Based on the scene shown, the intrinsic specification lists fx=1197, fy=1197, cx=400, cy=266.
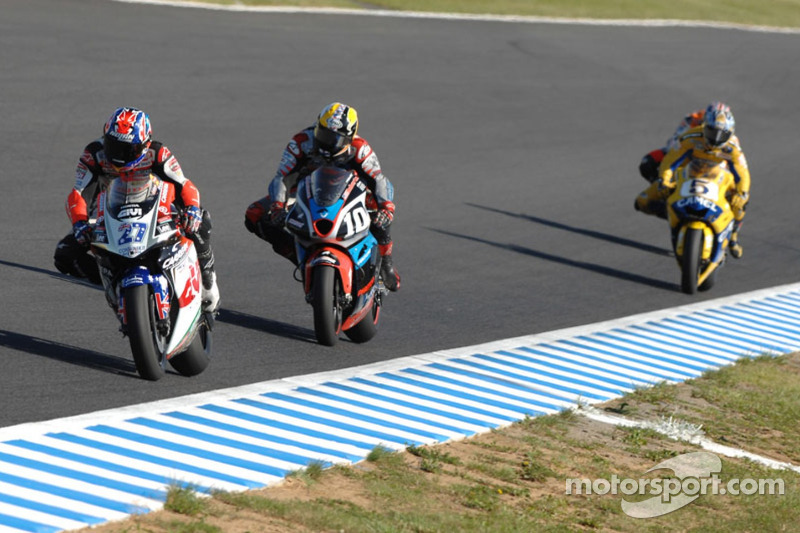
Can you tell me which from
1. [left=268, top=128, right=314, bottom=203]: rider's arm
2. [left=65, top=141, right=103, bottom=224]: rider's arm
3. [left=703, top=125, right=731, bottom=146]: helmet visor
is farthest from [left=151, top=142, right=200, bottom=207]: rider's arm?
[left=703, top=125, right=731, bottom=146]: helmet visor

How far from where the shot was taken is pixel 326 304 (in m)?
9.34

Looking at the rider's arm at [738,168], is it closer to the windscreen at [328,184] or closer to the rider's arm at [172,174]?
the windscreen at [328,184]

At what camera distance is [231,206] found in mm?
15562

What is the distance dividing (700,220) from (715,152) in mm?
1035

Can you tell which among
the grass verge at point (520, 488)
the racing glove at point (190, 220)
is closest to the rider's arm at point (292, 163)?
the racing glove at point (190, 220)

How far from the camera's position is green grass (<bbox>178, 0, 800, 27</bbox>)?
3269 cm

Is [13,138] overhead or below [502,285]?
overhead

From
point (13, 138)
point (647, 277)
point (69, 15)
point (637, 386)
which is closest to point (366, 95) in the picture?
point (69, 15)

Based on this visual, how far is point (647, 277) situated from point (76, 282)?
7450 mm

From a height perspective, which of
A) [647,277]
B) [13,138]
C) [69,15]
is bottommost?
[647,277]

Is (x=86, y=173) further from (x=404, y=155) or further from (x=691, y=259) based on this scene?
(x=404, y=155)

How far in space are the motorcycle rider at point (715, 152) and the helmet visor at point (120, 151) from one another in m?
8.35

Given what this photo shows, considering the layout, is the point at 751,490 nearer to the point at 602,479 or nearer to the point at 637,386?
the point at 602,479

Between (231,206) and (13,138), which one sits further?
(13,138)
